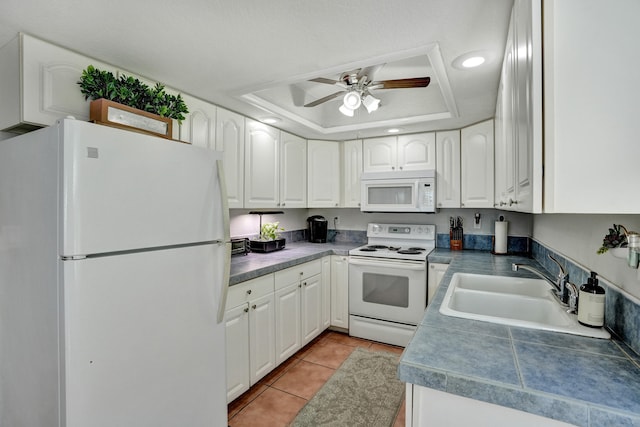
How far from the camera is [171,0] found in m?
1.21

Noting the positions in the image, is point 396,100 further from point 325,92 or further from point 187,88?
point 187,88

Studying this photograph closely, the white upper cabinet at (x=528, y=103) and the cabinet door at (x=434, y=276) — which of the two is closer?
the white upper cabinet at (x=528, y=103)

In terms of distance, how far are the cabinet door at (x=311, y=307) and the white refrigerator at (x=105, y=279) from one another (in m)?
1.22

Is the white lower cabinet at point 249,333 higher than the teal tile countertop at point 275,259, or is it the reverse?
the teal tile countertop at point 275,259

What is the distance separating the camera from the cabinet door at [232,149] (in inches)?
93.2

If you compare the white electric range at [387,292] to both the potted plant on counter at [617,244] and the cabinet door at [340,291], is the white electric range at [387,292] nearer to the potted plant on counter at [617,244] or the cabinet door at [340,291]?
the cabinet door at [340,291]

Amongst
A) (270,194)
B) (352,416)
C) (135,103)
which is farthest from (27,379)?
(270,194)

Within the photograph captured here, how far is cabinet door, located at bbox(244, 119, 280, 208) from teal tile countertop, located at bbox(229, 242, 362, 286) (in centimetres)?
45

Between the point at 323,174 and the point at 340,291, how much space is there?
1309 mm

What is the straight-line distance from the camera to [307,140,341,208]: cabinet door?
3.46 m

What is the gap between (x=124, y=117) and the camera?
1.50 meters

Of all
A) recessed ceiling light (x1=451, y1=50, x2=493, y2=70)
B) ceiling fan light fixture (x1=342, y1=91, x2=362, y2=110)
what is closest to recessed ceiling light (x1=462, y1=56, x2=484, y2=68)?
recessed ceiling light (x1=451, y1=50, x2=493, y2=70)

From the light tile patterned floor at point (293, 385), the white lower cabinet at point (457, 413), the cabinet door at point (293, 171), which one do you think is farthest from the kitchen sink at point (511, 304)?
the cabinet door at point (293, 171)

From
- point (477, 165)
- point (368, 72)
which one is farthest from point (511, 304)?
point (477, 165)
